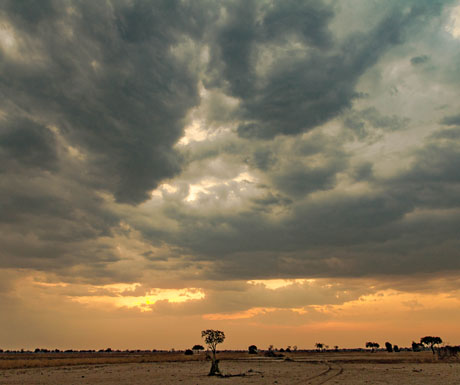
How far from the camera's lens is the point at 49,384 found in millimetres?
44938

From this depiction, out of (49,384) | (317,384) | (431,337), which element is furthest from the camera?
(431,337)

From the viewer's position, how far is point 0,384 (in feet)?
150

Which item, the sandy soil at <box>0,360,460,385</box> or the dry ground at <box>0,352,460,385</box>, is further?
the dry ground at <box>0,352,460,385</box>

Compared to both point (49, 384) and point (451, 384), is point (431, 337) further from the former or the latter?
point (49, 384)

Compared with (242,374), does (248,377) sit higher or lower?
lower

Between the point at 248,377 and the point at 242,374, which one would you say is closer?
the point at 248,377

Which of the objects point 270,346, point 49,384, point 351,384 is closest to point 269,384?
point 351,384

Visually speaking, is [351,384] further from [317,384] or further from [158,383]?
[158,383]

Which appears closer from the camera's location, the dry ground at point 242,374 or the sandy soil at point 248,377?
the sandy soil at point 248,377

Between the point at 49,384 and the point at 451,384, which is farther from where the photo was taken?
the point at 49,384

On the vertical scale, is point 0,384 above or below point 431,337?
below

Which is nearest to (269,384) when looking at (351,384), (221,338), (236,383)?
(236,383)

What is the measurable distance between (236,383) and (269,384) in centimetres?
457

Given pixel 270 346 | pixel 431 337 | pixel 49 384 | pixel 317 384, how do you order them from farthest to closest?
pixel 431 337 → pixel 270 346 → pixel 49 384 → pixel 317 384
